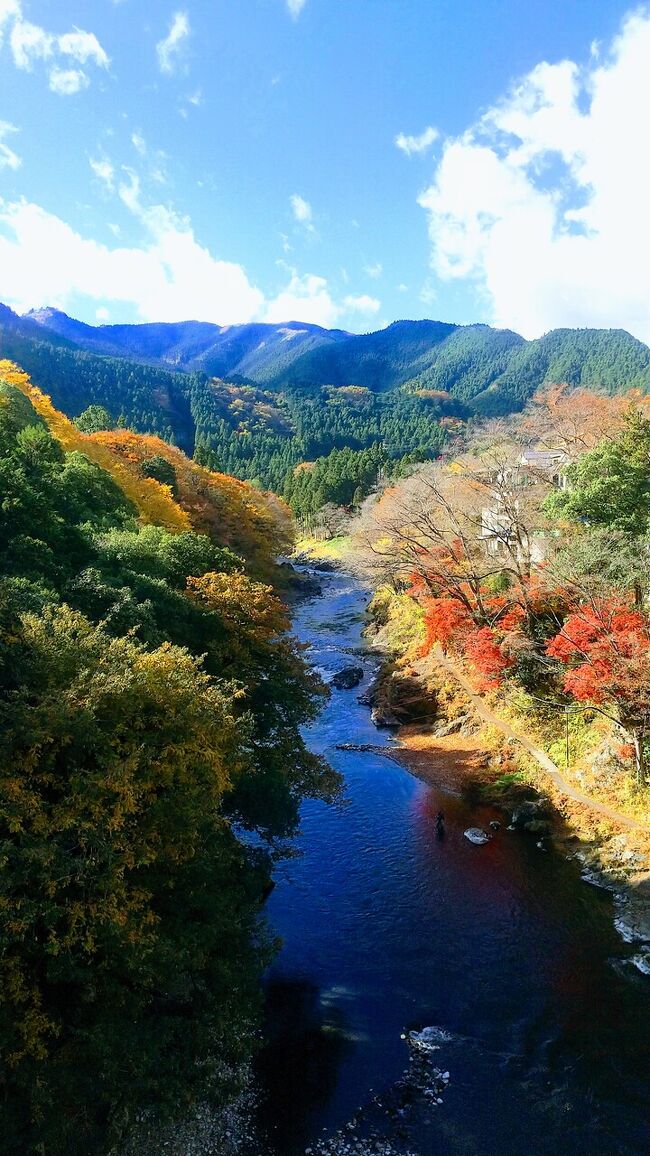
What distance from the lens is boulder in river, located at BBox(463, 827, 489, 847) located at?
71.4 feet

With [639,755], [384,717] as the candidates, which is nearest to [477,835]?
[639,755]

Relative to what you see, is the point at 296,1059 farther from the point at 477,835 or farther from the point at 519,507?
the point at 519,507

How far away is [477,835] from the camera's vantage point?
22.0m

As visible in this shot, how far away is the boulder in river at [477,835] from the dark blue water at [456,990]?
30cm

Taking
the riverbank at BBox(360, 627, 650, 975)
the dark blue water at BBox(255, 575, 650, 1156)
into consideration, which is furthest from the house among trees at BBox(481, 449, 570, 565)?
the dark blue water at BBox(255, 575, 650, 1156)

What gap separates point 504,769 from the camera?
A: 26219 millimetres

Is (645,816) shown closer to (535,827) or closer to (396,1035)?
(535,827)

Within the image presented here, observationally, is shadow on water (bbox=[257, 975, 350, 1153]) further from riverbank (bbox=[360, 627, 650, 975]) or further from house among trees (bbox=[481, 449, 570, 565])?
house among trees (bbox=[481, 449, 570, 565])

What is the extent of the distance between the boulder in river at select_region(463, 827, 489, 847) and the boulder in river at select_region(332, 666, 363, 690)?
15434 millimetres

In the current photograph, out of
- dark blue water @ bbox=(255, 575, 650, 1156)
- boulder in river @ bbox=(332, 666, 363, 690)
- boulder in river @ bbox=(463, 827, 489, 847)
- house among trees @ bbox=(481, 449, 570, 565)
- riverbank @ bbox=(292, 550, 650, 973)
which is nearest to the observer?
dark blue water @ bbox=(255, 575, 650, 1156)

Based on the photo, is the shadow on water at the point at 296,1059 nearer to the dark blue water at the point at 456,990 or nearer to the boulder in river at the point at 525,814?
the dark blue water at the point at 456,990

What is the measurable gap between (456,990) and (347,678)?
23.1 meters

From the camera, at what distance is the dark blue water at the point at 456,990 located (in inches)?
471

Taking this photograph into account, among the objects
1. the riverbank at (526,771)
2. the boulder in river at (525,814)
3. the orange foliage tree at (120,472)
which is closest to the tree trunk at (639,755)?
the riverbank at (526,771)
